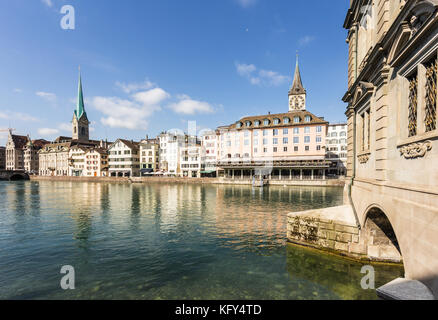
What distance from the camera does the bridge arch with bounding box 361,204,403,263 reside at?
11.9m

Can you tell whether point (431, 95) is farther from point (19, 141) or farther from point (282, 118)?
point (19, 141)

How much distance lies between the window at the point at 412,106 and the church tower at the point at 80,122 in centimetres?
17663

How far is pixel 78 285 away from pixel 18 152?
184 meters

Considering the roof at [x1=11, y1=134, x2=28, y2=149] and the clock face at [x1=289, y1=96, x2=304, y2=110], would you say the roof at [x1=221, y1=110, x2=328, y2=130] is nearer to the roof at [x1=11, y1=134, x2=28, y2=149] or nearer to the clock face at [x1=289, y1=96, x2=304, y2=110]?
the clock face at [x1=289, y1=96, x2=304, y2=110]

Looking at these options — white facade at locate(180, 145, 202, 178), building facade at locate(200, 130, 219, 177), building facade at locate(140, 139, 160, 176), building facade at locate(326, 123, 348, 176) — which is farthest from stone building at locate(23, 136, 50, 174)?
building facade at locate(326, 123, 348, 176)

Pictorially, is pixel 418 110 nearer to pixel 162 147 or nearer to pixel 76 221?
pixel 76 221

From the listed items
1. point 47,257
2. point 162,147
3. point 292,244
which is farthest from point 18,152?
point 292,244

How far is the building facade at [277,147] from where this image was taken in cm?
6900

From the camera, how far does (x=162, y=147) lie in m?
105

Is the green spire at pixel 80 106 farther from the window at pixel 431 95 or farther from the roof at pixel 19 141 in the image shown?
the window at pixel 431 95

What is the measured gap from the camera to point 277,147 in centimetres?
7488

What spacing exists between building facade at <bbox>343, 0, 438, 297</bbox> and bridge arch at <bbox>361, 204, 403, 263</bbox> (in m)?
0.05

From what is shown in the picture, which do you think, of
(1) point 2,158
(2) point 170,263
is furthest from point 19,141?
(2) point 170,263

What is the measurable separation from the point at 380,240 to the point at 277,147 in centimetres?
6398
